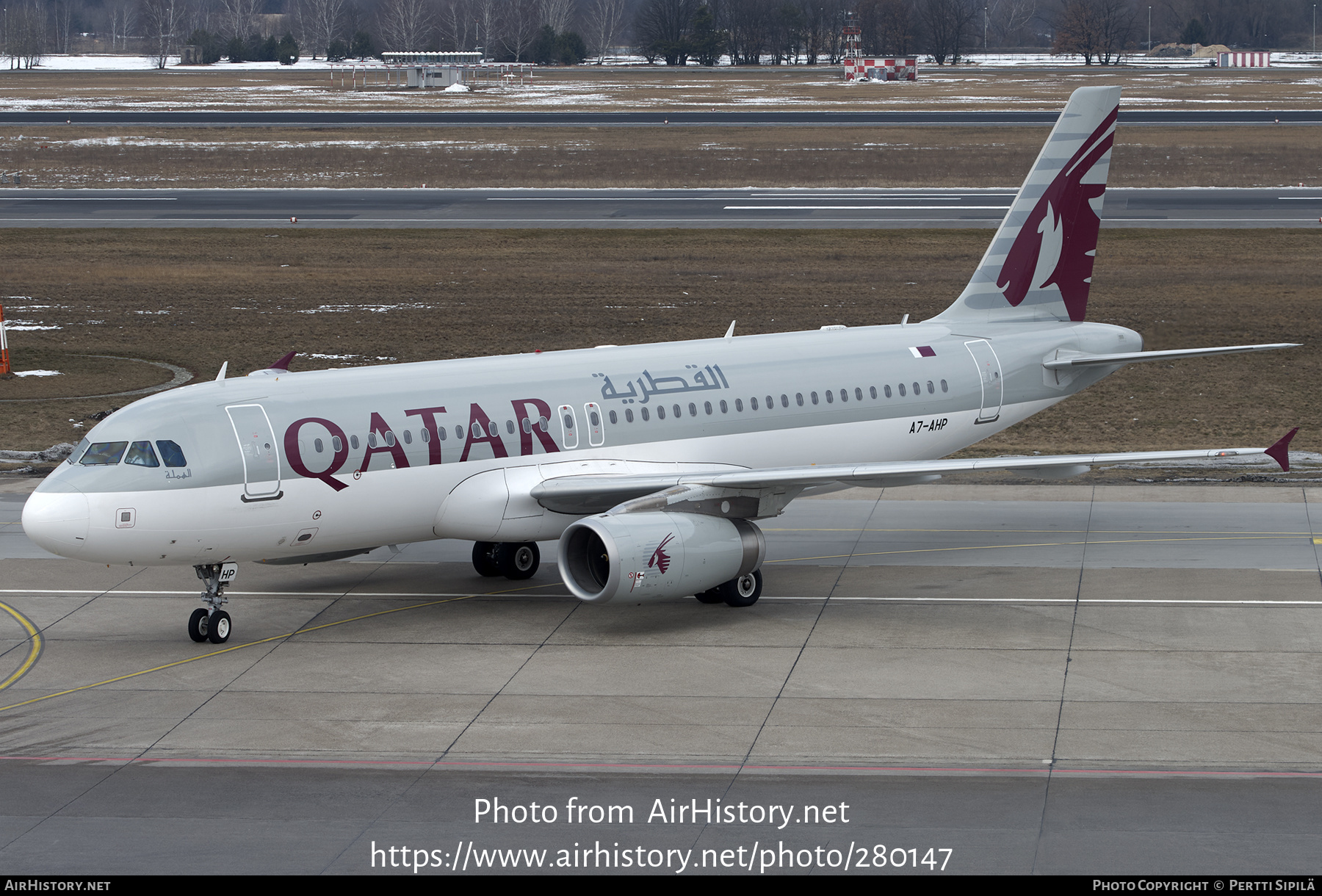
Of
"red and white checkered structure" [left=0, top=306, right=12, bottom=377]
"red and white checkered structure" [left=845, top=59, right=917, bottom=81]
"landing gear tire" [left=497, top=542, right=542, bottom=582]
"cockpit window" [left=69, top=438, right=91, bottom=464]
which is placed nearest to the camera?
"cockpit window" [left=69, top=438, right=91, bottom=464]

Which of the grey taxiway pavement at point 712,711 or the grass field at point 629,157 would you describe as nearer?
the grey taxiway pavement at point 712,711

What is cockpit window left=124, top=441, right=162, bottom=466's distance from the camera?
24312mm

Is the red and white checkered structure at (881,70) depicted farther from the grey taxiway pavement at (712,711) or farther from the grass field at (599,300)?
the grey taxiway pavement at (712,711)

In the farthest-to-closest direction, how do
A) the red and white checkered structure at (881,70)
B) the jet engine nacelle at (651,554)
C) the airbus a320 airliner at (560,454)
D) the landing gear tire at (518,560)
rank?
the red and white checkered structure at (881,70), the landing gear tire at (518,560), the jet engine nacelle at (651,554), the airbus a320 airliner at (560,454)

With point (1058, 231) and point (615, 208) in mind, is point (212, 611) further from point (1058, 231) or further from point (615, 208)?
point (615, 208)

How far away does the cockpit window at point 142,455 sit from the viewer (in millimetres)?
24312

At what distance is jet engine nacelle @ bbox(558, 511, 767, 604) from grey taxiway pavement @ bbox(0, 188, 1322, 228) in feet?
165

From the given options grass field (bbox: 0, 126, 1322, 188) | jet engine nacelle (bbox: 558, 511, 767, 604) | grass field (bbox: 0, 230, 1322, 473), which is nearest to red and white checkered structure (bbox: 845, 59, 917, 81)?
grass field (bbox: 0, 126, 1322, 188)

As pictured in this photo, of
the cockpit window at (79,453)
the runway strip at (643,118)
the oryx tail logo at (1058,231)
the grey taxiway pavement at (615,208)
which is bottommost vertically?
the cockpit window at (79,453)

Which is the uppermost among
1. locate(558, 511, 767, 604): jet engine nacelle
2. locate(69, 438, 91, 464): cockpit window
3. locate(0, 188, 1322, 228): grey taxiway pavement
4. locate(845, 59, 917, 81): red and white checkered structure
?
locate(845, 59, 917, 81): red and white checkered structure

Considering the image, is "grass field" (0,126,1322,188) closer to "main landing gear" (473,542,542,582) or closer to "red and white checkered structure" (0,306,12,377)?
"red and white checkered structure" (0,306,12,377)

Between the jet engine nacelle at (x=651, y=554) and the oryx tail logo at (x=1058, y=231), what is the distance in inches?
407

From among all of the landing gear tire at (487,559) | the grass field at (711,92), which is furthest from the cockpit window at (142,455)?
the grass field at (711,92)

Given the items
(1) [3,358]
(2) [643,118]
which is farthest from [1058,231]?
(2) [643,118]
